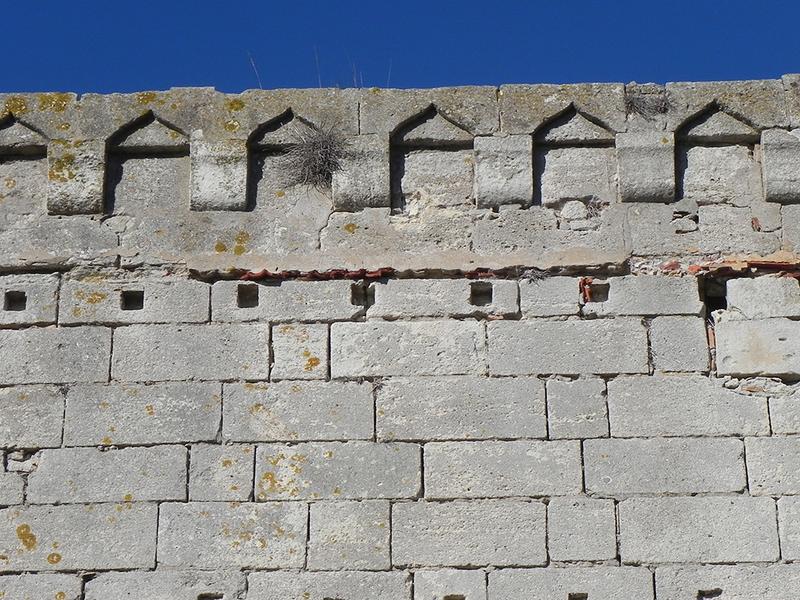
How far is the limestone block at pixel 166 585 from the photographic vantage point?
705 centimetres

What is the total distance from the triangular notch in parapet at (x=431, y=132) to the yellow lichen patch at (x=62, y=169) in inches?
69.3

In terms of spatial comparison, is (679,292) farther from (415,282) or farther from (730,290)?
(415,282)

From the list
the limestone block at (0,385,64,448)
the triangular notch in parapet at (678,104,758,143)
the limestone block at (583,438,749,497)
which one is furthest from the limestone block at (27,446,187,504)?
the triangular notch in parapet at (678,104,758,143)

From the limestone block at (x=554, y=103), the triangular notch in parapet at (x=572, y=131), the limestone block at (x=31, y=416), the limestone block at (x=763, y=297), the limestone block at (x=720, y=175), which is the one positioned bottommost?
the limestone block at (x=31, y=416)

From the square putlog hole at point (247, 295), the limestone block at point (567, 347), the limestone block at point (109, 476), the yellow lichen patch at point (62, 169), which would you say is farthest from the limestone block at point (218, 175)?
the limestone block at point (567, 347)

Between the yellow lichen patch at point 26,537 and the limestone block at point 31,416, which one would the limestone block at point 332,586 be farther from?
the limestone block at point 31,416

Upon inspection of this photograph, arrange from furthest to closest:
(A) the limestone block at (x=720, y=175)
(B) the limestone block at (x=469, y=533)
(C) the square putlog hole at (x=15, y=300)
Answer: (A) the limestone block at (x=720, y=175), (C) the square putlog hole at (x=15, y=300), (B) the limestone block at (x=469, y=533)

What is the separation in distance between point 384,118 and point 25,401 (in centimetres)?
242

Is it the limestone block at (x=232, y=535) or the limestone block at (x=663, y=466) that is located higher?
the limestone block at (x=663, y=466)

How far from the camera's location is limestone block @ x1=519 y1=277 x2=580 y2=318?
757cm

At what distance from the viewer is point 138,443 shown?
734cm

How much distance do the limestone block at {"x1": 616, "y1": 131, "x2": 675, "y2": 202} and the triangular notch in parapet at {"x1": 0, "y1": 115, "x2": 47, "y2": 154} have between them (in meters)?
3.16

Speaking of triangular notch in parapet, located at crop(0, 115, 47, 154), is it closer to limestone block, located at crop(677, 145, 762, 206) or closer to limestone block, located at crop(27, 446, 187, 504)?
limestone block, located at crop(27, 446, 187, 504)

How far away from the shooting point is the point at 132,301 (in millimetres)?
7734
